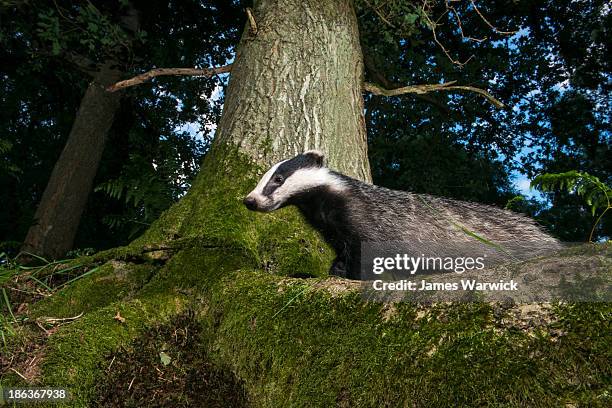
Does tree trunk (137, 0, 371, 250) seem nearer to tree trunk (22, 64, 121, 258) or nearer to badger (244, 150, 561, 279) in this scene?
badger (244, 150, 561, 279)

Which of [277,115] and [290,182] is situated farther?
[277,115]

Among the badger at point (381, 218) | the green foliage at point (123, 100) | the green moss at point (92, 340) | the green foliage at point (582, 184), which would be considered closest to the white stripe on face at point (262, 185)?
the badger at point (381, 218)

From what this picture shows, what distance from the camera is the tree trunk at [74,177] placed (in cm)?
870

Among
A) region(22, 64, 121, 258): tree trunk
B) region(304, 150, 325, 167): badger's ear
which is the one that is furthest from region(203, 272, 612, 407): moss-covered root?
region(22, 64, 121, 258): tree trunk

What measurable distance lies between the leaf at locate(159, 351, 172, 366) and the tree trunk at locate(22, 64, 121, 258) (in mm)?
6272

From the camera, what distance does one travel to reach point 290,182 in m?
4.12

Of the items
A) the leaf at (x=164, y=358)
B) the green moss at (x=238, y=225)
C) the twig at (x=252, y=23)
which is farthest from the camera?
the twig at (x=252, y=23)

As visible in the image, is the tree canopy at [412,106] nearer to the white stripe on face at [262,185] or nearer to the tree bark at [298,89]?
the tree bark at [298,89]

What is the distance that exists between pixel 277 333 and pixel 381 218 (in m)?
1.88

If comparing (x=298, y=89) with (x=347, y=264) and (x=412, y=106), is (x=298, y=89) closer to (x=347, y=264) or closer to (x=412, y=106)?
(x=347, y=264)

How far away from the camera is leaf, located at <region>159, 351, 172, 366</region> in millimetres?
2945

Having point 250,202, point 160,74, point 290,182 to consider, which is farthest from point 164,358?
point 160,74

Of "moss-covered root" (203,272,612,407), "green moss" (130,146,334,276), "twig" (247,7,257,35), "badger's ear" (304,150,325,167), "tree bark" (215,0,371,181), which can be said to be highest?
"twig" (247,7,257,35)

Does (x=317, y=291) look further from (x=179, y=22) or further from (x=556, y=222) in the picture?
(x=556, y=222)
